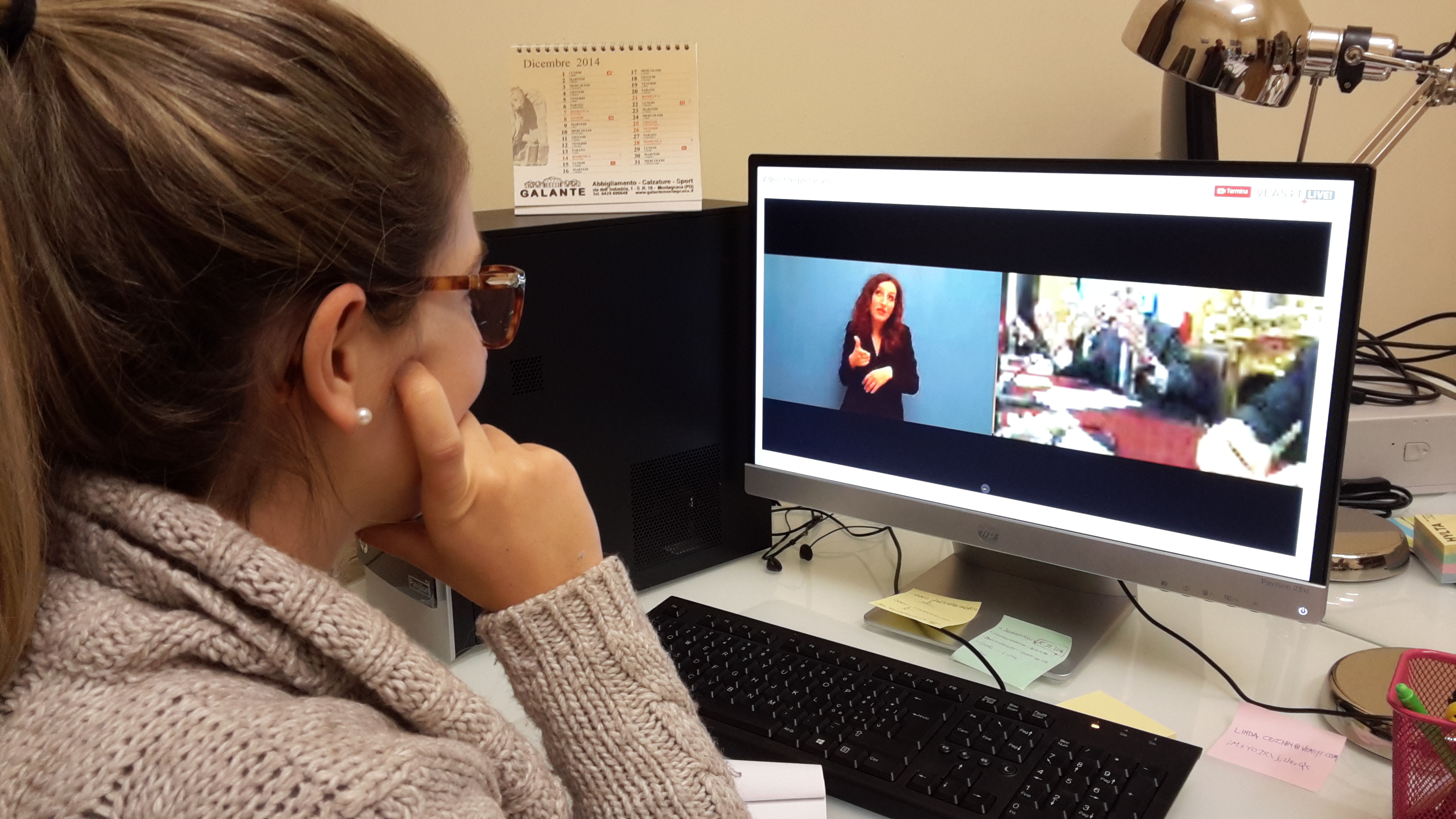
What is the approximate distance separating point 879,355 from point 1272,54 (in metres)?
0.47

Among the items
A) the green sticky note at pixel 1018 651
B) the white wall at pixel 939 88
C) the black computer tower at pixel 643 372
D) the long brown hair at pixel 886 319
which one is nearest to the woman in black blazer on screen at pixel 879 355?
the long brown hair at pixel 886 319

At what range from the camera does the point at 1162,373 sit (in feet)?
2.98

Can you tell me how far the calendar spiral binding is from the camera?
111 cm

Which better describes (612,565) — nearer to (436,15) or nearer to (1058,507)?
(1058,507)

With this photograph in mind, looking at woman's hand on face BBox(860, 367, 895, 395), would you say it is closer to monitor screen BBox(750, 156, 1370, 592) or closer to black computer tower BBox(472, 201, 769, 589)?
monitor screen BBox(750, 156, 1370, 592)

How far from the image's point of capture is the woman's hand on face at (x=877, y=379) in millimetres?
1055

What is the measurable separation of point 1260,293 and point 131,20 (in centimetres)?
79

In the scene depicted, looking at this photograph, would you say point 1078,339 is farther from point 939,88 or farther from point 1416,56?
point 939,88

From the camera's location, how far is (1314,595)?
2.81ft

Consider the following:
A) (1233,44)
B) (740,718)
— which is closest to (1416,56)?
(1233,44)

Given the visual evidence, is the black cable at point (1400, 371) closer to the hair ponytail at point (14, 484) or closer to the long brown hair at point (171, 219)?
the long brown hair at point (171, 219)

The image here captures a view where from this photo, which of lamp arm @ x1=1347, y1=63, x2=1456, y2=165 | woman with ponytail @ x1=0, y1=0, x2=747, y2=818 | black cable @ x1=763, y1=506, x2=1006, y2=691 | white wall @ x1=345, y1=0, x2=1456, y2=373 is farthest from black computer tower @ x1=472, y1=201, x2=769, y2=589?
lamp arm @ x1=1347, y1=63, x2=1456, y2=165

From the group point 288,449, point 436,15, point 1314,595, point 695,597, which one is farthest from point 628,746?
point 436,15

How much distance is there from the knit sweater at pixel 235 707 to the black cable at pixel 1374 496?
3.19 ft
